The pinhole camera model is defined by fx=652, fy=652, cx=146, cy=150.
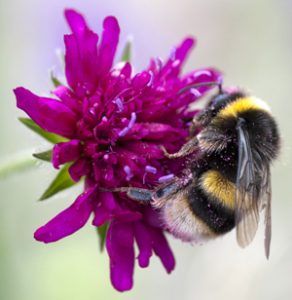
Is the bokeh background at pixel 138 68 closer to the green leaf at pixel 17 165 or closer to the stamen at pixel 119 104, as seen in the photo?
the green leaf at pixel 17 165

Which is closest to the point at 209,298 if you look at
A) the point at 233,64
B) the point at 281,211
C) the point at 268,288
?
the point at 268,288

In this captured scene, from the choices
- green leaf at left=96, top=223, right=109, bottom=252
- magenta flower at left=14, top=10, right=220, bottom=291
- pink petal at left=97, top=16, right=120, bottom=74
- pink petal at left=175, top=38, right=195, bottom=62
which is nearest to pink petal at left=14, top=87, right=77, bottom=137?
magenta flower at left=14, top=10, right=220, bottom=291

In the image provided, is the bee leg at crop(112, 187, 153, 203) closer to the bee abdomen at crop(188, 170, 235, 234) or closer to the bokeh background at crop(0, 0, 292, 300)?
the bee abdomen at crop(188, 170, 235, 234)

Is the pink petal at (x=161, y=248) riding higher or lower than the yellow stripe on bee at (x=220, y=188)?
lower

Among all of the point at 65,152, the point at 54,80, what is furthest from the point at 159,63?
the point at 65,152

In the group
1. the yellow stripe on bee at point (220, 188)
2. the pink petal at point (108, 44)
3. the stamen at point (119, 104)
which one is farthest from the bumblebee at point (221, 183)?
the pink petal at point (108, 44)

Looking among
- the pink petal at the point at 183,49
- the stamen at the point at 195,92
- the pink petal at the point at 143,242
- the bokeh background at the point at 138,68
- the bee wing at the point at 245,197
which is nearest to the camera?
the bee wing at the point at 245,197
